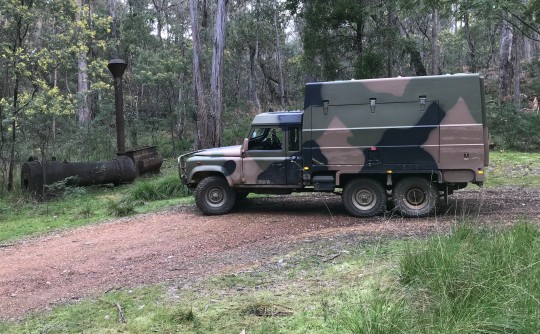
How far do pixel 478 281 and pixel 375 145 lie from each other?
5247 millimetres

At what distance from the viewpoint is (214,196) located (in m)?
10.2

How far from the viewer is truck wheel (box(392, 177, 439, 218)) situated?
8766 millimetres

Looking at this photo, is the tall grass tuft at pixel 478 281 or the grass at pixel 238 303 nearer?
the tall grass tuft at pixel 478 281

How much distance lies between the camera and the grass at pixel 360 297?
3164mm

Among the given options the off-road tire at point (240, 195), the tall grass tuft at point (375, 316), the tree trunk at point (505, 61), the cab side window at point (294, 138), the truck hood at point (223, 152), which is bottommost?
the tall grass tuft at point (375, 316)

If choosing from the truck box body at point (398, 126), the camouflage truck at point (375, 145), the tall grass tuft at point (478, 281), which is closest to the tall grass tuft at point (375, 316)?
the tall grass tuft at point (478, 281)

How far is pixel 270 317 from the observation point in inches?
165

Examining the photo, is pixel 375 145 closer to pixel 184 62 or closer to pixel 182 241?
pixel 182 241

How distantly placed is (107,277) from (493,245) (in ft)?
16.2

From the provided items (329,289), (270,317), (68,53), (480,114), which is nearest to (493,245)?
(329,289)

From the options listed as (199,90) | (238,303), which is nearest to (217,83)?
(199,90)

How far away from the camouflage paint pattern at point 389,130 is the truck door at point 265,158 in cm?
3

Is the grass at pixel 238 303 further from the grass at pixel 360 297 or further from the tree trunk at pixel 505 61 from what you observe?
the tree trunk at pixel 505 61

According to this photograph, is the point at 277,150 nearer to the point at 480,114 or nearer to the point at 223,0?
the point at 480,114
